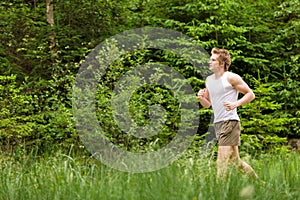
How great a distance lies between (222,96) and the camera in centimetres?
509

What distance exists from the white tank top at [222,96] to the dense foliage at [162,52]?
4.56 metres

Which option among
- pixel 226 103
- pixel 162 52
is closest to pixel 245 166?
pixel 226 103

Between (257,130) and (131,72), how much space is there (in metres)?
3.01

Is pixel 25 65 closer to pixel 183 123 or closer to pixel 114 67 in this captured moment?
pixel 114 67

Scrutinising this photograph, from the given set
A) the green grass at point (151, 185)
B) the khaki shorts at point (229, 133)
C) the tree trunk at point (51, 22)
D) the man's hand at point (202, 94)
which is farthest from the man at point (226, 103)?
the tree trunk at point (51, 22)

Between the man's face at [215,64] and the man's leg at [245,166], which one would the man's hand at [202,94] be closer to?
the man's face at [215,64]

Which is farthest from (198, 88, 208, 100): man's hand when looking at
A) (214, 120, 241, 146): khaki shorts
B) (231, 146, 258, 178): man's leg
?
(231, 146, 258, 178): man's leg

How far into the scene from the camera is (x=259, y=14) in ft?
41.6

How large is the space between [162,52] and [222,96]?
6.68m

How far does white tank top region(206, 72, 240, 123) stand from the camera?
16.7 feet

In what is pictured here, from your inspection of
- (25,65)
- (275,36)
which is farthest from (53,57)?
(275,36)

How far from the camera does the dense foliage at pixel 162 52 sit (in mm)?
10344

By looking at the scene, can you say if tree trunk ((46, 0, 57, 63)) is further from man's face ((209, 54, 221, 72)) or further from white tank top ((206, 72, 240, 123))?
white tank top ((206, 72, 240, 123))

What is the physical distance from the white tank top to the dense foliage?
180 inches
